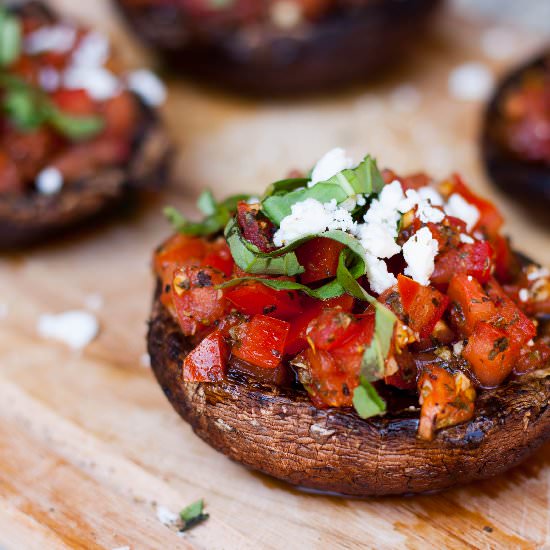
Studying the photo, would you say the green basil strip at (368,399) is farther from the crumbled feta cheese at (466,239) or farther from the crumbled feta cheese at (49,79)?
the crumbled feta cheese at (49,79)

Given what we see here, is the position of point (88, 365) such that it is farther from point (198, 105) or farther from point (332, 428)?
Answer: point (198, 105)

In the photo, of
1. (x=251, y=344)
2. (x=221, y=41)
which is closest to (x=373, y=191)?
(x=251, y=344)

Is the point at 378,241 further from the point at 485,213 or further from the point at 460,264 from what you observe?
the point at 485,213

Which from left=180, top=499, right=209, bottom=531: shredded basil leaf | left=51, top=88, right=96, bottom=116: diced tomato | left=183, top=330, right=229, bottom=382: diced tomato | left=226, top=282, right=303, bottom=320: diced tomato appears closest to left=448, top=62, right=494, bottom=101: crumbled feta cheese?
left=51, top=88, right=96, bottom=116: diced tomato

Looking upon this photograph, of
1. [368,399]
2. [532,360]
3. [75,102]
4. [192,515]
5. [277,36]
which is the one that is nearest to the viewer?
[368,399]

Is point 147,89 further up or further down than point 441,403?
further up

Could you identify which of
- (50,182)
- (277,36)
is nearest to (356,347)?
(50,182)

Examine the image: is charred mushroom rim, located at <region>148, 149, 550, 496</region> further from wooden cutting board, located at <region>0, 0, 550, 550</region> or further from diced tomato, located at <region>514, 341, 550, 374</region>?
wooden cutting board, located at <region>0, 0, 550, 550</region>
